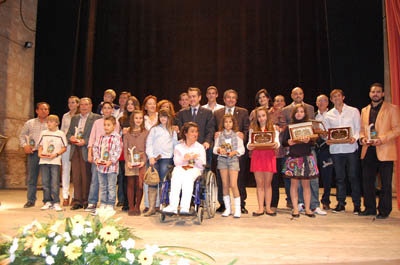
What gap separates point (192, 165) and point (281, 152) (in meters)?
1.29

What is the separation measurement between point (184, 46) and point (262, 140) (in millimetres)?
4328

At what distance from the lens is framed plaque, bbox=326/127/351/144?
13.1 feet

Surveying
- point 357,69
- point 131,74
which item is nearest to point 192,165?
point 357,69

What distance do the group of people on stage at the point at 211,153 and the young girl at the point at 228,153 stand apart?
0.04ft

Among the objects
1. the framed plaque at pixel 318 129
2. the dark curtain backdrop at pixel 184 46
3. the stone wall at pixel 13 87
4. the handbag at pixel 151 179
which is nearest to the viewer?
the handbag at pixel 151 179

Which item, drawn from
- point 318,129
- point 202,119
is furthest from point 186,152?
point 318,129

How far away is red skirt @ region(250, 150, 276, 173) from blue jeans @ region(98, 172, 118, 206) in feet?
5.35

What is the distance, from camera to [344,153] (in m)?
4.18

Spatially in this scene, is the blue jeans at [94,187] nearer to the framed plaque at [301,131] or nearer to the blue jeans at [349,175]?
the framed plaque at [301,131]

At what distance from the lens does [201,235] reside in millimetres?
2811

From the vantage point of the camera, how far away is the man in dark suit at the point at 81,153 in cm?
432

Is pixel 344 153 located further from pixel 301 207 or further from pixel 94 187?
pixel 94 187

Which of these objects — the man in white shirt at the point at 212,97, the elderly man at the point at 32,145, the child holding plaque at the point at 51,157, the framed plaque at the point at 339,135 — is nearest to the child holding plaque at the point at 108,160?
the child holding plaque at the point at 51,157

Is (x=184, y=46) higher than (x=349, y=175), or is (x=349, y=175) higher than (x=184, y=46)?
(x=184, y=46)
